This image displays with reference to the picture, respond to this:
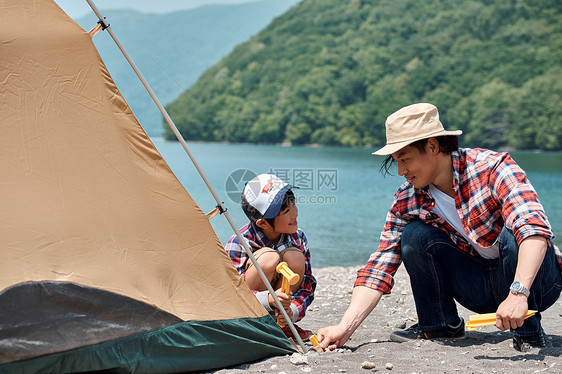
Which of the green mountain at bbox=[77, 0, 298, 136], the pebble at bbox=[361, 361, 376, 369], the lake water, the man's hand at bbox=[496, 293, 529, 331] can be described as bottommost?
the lake water

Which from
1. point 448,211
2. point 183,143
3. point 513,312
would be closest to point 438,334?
point 448,211

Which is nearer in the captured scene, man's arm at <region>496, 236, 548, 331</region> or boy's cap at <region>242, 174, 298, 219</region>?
man's arm at <region>496, 236, 548, 331</region>

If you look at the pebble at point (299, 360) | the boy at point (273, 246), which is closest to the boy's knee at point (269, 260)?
the boy at point (273, 246)

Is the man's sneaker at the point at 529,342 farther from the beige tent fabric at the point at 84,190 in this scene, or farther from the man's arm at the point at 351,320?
the beige tent fabric at the point at 84,190

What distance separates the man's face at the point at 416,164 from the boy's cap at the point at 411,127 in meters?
0.07

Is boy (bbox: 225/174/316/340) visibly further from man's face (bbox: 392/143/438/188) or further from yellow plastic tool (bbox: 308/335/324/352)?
man's face (bbox: 392/143/438/188)

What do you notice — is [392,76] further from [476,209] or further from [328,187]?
[476,209]

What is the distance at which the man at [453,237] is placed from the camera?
10.6 feet

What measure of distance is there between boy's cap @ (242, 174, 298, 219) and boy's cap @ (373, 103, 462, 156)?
0.81m

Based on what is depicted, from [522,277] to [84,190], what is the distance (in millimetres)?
2187

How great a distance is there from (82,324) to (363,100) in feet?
168

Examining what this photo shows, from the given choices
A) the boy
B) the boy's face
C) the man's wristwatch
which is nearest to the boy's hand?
the boy

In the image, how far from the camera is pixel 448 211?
363 cm

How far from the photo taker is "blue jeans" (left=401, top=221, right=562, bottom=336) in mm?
3453
